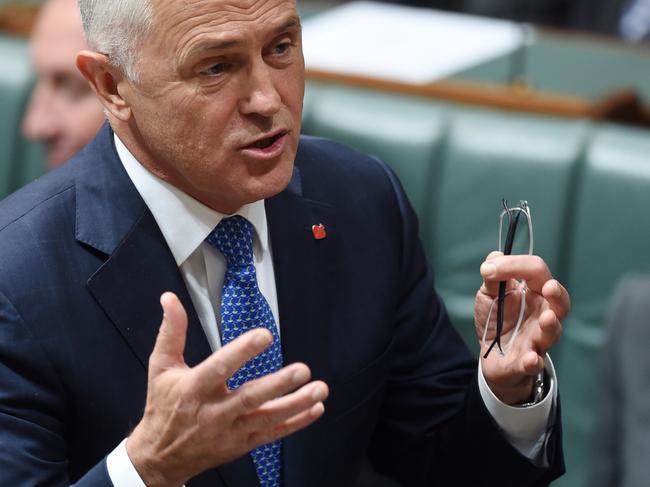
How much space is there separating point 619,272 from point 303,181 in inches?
35.7

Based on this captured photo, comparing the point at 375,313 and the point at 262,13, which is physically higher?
the point at 262,13

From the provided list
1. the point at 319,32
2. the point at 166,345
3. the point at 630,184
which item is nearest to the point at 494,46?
the point at 319,32

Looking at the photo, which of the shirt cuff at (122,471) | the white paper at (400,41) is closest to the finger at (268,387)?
the shirt cuff at (122,471)

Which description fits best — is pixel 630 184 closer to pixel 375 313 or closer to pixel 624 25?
pixel 375 313

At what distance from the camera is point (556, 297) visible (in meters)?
1.46

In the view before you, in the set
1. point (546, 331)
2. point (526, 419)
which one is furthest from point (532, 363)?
point (526, 419)

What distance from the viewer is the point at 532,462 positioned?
5.31ft

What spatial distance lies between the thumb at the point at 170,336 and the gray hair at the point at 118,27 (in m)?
0.33

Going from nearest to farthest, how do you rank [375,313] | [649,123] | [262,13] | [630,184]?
[262,13] → [375,313] → [630,184] → [649,123]

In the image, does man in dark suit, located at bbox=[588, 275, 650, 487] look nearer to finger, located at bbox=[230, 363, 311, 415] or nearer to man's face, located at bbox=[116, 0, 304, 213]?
finger, located at bbox=[230, 363, 311, 415]

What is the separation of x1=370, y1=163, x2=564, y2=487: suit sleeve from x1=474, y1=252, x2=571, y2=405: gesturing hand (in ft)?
0.37

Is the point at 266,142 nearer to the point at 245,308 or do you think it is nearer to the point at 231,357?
the point at 245,308

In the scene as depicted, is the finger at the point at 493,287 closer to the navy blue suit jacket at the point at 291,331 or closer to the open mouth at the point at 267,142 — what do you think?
the navy blue suit jacket at the point at 291,331

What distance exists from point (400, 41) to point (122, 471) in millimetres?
1913
